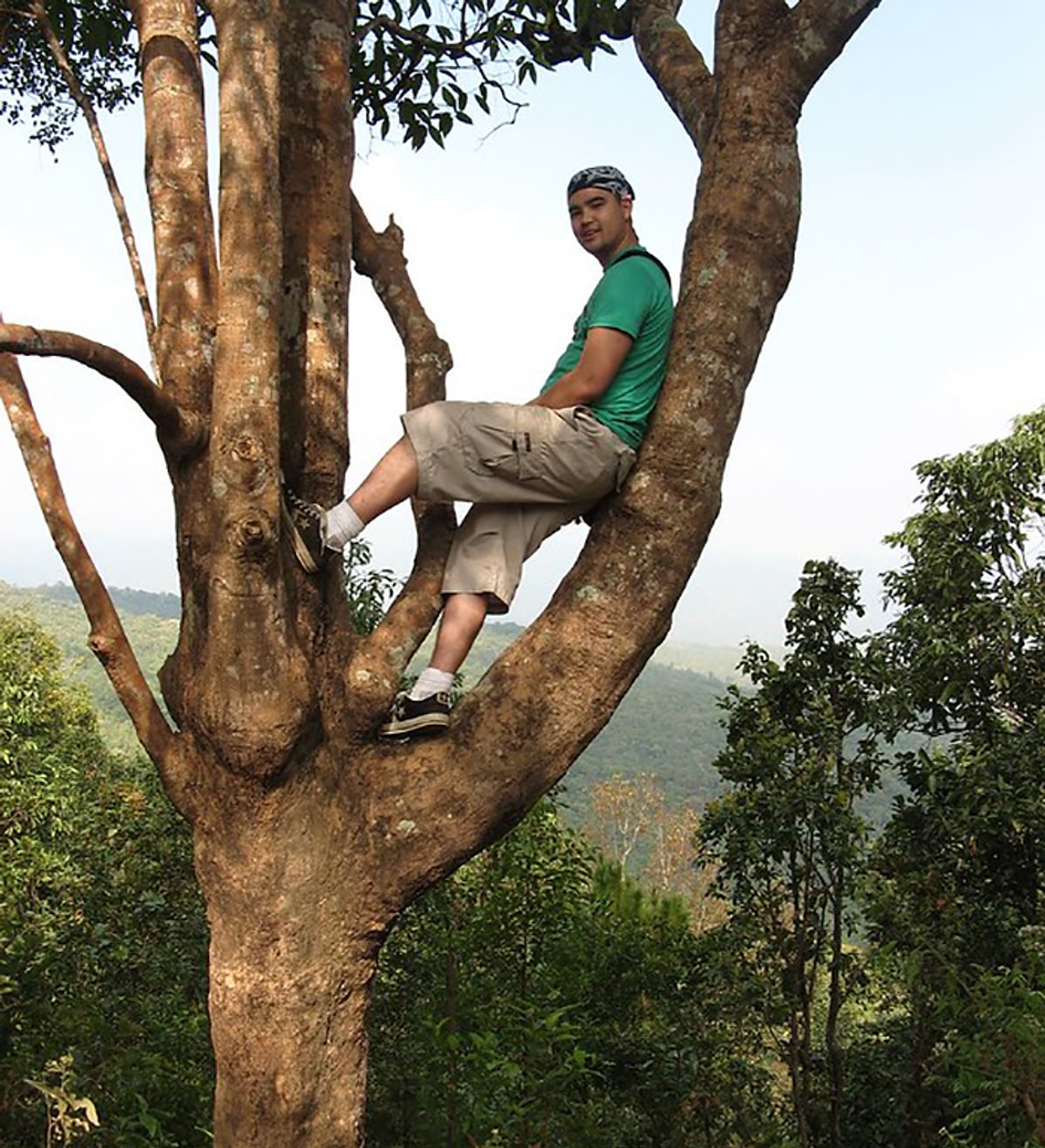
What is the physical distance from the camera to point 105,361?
173 cm

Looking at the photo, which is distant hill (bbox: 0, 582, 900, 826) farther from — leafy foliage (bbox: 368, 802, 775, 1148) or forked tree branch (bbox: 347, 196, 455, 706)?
forked tree branch (bbox: 347, 196, 455, 706)

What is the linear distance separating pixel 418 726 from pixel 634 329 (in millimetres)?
1003

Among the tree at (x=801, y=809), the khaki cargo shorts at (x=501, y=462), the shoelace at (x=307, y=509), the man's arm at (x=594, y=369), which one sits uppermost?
the man's arm at (x=594, y=369)

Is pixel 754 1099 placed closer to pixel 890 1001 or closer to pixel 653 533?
pixel 890 1001

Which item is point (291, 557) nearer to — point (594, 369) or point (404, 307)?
point (594, 369)

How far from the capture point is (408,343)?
8.52 feet

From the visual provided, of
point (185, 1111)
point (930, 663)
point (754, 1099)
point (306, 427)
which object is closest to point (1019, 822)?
point (930, 663)

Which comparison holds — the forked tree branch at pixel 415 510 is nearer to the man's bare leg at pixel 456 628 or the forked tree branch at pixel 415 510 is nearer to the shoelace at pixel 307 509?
the man's bare leg at pixel 456 628

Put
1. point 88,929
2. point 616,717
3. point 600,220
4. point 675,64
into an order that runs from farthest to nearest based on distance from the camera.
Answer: point 616,717 < point 88,929 < point 675,64 < point 600,220

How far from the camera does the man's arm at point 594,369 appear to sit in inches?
87.7

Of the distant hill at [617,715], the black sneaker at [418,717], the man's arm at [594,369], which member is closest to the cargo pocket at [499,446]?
the man's arm at [594,369]

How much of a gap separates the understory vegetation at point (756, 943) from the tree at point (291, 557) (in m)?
1.72

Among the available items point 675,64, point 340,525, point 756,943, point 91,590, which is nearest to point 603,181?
point 675,64

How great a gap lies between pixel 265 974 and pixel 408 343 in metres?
1.55
